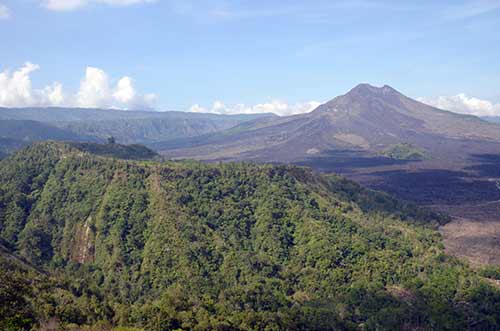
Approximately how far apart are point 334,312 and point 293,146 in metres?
158

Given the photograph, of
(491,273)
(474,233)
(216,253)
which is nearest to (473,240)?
(474,233)

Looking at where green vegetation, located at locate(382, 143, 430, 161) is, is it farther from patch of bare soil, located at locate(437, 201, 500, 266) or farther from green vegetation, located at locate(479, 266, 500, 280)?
green vegetation, located at locate(479, 266, 500, 280)

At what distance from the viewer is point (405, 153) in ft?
542

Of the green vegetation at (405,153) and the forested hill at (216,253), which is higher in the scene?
the green vegetation at (405,153)

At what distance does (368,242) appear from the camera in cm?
5800

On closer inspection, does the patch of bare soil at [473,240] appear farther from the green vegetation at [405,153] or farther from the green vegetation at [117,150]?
the green vegetation at [405,153]

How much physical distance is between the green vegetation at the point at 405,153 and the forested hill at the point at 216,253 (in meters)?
86.5

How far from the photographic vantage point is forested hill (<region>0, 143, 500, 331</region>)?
127ft

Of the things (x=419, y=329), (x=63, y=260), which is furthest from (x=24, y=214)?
(x=419, y=329)

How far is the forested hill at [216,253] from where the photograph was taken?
3866 centimetres

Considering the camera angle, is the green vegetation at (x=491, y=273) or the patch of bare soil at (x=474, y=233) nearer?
the green vegetation at (x=491, y=273)

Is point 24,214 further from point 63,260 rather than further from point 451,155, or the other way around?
point 451,155

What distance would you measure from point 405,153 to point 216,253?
124676mm

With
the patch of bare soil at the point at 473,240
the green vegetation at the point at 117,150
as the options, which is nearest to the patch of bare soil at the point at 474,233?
the patch of bare soil at the point at 473,240
